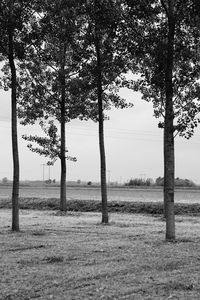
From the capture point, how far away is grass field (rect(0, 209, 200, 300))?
7.80m

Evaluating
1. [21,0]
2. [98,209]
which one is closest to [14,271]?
[21,0]

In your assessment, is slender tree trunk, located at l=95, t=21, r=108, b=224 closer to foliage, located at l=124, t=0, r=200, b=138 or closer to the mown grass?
foliage, located at l=124, t=0, r=200, b=138

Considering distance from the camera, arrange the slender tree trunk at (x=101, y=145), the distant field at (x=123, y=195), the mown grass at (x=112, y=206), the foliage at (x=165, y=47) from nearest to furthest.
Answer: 1. the foliage at (x=165, y=47)
2. the slender tree trunk at (x=101, y=145)
3. the mown grass at (x=112, y=206)
4. the distant field at (x=123, y=195)

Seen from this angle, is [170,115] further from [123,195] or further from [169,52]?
[123,195]

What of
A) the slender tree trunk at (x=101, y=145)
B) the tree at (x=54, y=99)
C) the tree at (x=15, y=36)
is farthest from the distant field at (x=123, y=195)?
the tree at (x=15, y=36)

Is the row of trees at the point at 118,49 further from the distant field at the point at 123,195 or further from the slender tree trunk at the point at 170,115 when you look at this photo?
the distant field at the point at 123,195

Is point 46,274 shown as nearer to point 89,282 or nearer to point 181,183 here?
point 89,282

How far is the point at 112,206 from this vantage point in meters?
34.3

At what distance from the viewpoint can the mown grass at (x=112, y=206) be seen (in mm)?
31334

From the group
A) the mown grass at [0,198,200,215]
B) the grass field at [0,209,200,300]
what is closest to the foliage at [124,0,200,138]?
the grass field at [0,209,200,300]

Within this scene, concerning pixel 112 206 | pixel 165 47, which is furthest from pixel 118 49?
pixel 112 206

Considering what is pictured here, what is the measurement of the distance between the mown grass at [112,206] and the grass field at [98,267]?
51.8ft

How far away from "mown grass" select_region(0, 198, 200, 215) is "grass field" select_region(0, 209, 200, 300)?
15803 millimetres

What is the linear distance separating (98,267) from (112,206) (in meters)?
24.5
